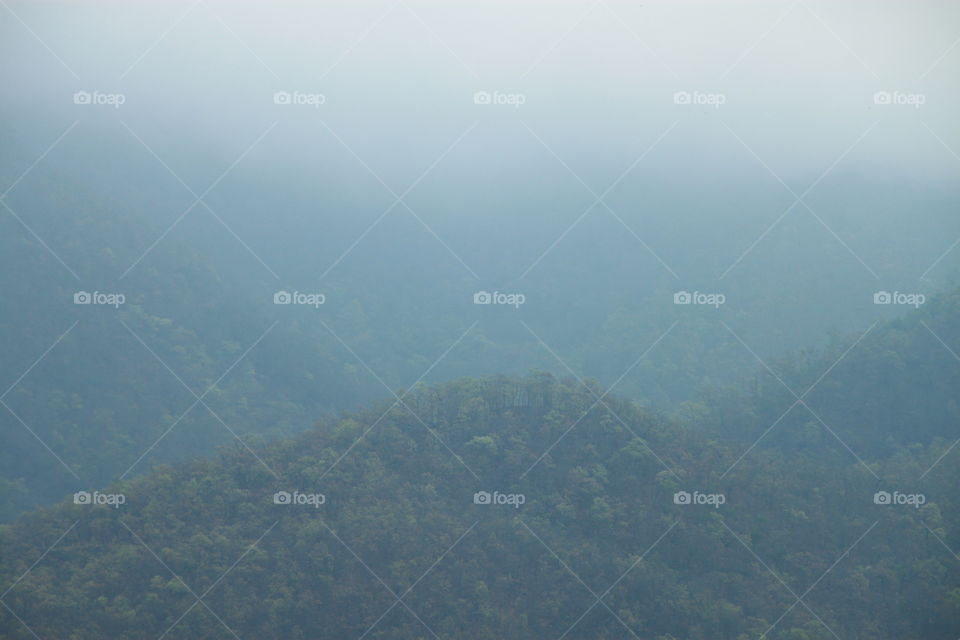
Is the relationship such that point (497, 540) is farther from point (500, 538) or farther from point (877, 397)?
point (877, 397)

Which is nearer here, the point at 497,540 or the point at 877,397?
the point at 497,540

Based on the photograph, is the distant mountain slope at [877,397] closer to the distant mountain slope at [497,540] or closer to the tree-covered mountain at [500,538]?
the tree-covered mountain at [500,538]

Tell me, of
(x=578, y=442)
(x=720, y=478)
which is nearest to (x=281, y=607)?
(x=578, y=442)

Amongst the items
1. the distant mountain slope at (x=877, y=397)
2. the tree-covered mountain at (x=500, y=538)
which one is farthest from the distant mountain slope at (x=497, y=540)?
the distant mountain slope at (x=877, y=397)

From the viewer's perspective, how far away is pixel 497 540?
56.3 feet

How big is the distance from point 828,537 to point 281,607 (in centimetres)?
1275

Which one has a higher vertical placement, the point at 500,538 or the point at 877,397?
the point at 877,397

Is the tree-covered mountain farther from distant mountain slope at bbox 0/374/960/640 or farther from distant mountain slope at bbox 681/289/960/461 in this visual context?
distant mountain slope at bbox 681/289/960/461

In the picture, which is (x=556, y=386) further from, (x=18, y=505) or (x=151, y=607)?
(x=18, y=505)

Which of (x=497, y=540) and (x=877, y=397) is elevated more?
(x=877, y=397)

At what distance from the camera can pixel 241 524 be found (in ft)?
56.8

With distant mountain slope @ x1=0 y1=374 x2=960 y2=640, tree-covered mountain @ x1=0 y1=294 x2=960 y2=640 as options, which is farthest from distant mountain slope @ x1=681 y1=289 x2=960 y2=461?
distant mountain slope @ x1=0 y1=374 x2=960 y2=640

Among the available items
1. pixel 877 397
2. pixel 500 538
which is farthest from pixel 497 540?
pixel 877 397

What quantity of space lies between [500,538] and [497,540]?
118mm
